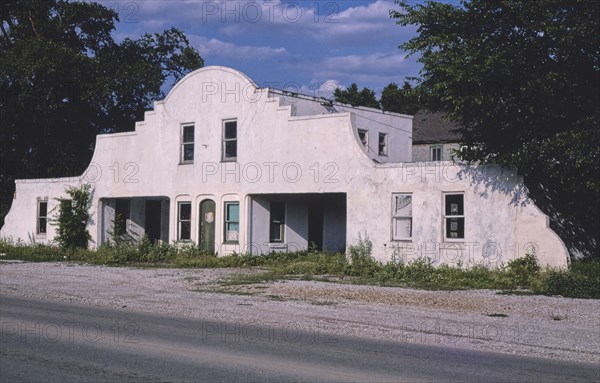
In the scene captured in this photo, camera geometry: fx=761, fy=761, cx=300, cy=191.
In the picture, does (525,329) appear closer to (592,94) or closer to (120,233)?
(592,94)

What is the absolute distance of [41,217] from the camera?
34.5 meters

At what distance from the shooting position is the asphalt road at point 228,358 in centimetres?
879

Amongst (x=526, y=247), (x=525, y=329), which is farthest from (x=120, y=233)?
(x=525, y=329)

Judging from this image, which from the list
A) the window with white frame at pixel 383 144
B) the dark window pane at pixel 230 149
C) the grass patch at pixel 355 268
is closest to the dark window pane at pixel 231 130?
the dark window pane at pixel 230 149

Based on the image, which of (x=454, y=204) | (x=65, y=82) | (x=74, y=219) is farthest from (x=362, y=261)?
(x=65, y=82)

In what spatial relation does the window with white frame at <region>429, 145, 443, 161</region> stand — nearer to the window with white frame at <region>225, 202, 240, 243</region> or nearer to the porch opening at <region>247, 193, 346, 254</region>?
the porch opening at <region>247, 193, 346, 254</region>

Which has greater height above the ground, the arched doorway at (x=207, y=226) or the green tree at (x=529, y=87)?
the green tree at (x=529, y=87)

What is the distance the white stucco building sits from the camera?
22578 millimetres

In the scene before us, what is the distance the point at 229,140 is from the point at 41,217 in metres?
11.3

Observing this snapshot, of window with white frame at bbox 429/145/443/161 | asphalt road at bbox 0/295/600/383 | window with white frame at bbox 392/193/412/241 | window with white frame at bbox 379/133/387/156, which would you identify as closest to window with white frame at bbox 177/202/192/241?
window with white frame at bbox 379/133/387/156

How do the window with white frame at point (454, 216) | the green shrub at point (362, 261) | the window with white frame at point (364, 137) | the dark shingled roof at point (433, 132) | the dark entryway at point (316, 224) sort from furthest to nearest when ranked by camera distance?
the dark shingled roof at point (433, 132) → the dark entryway at point (316, 224) → the window with white frame at point (364, 137) → the green shrub at point (362, 261) → the window with white frame at point (454, 216)

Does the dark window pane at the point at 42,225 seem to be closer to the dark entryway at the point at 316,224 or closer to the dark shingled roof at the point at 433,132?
the dark entryway at the point at 316,224

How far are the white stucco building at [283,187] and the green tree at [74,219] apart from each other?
0.37 meters

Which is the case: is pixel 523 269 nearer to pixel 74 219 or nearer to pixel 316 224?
pixel 316 224
